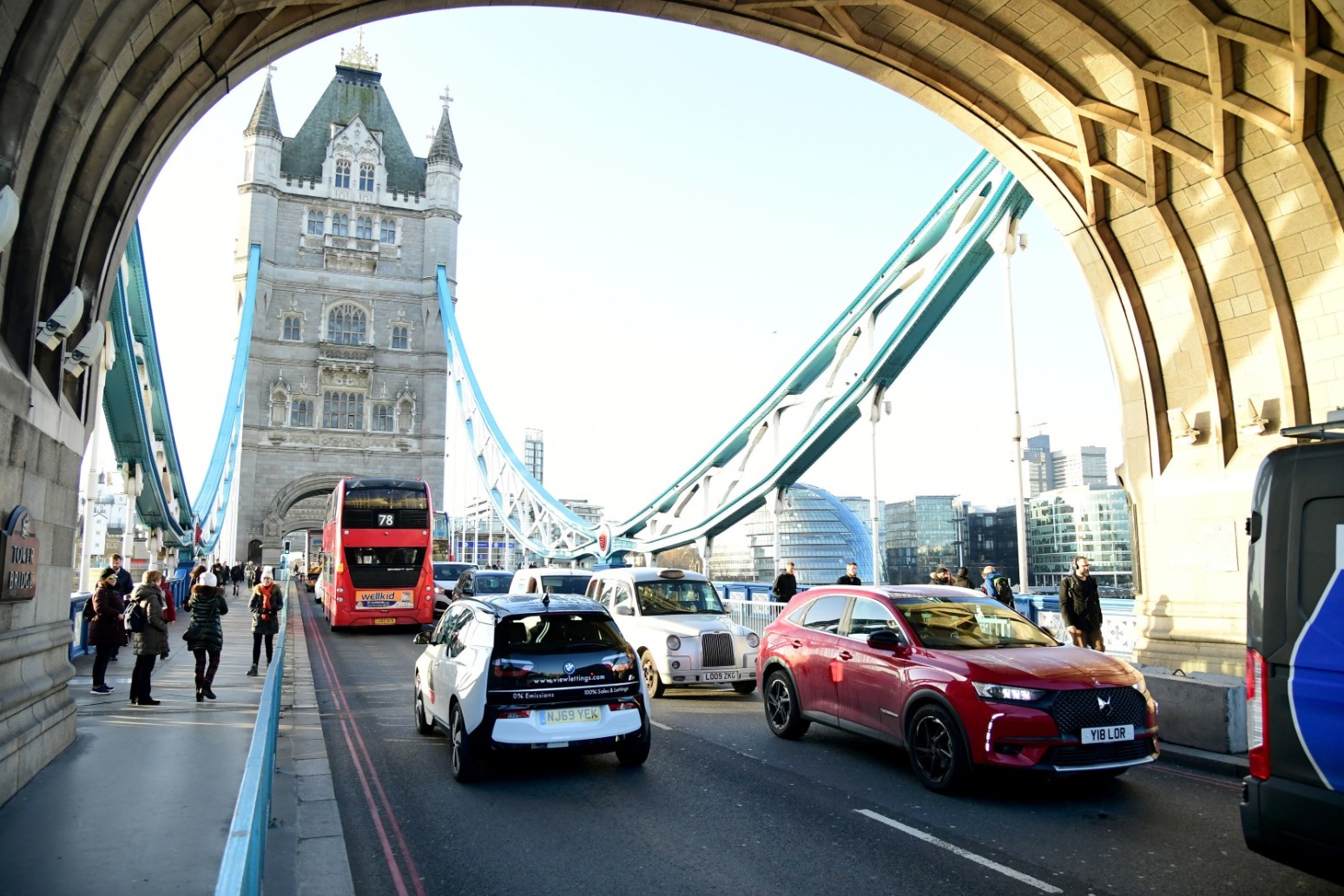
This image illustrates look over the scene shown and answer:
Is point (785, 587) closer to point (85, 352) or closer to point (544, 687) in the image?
point (544, 687)

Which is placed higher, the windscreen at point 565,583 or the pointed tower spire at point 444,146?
the pointed tower spire at point 444,146

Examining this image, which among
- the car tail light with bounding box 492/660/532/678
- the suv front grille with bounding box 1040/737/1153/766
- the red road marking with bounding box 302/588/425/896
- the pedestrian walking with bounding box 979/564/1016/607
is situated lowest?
the red road marking with bounding box 302/588/425/896

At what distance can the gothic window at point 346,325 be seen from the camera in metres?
63.8

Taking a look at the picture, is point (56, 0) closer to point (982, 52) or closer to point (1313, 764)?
point (1313, 764)

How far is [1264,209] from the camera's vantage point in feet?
33.7

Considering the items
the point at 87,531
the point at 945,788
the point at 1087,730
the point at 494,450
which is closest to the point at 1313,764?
the point at 1087,730

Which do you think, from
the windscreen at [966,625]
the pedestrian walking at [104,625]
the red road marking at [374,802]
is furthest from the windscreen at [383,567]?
the windscreen at [966,625]

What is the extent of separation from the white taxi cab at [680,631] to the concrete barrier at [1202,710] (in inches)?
198

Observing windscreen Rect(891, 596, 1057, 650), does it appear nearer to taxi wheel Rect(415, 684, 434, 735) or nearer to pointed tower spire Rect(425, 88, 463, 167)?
taxi wheel Rect(415, 684, 434, 735)

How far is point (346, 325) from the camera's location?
64062 millimetres

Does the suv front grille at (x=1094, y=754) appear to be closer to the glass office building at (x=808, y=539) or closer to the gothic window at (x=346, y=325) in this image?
the glass office building at (x=808, y=539)

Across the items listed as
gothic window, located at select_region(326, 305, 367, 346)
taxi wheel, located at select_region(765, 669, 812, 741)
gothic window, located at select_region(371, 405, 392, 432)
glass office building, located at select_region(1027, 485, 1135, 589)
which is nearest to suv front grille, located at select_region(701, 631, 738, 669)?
taxi wheel, located at select_region(765, 669, 812, 741)

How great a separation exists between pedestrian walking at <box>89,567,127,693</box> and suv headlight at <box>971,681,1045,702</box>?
9.50m

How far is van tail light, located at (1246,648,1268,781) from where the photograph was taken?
4.47 m
